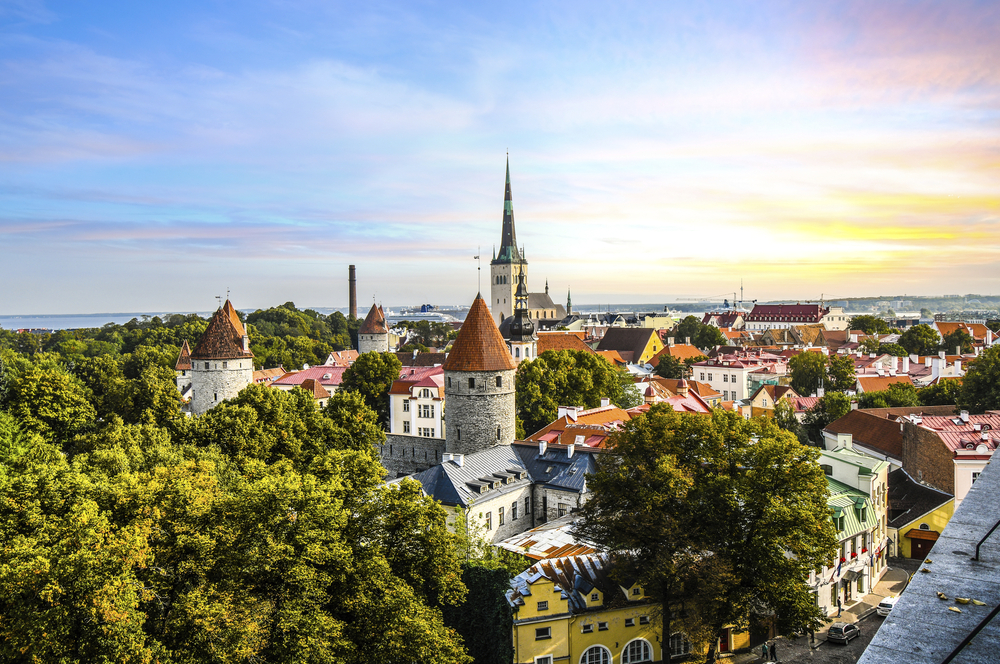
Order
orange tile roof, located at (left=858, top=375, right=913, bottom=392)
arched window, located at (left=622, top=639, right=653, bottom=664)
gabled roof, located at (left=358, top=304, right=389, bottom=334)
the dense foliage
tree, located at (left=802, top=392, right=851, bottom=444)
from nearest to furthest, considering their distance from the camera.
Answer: the dense foliage
arched window, located at (left=622, top=639, right=653, bottom=664)
tree, located at (left=802, top=392, right=851, bottom=444)
orange tile roof, located at (left=858, top=375, right=913, bottom=392)
gabled roof, located at (left=358, top=304, right=389, bottom=334)

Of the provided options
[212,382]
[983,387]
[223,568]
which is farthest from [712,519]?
[983,387]

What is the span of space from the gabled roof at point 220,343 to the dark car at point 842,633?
38.7 meters

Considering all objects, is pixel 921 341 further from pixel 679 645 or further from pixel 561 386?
pixel 679 645

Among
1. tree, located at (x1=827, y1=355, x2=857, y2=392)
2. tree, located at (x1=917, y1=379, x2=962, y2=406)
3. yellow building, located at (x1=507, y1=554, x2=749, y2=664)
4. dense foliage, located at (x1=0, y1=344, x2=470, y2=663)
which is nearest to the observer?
dense foliage, located at (x1=0, y1=344, x2=470, y2=663)

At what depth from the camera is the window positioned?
2306 cm

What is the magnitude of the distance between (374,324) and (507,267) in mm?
41649

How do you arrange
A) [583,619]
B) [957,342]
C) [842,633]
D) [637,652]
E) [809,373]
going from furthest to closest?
1. [957,342]
2. [809,373]
3. [842,633]
4. [637,652]
5. [583,619]

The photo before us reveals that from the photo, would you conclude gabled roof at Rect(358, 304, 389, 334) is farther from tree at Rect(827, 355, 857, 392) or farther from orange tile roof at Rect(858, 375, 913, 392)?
orange tile roof at Rect(858, 375, 913, 392)

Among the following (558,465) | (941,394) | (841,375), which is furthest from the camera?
(841,375)

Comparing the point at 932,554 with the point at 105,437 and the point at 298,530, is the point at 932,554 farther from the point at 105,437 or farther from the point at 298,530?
the point at 105,437

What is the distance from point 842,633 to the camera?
23.7 m

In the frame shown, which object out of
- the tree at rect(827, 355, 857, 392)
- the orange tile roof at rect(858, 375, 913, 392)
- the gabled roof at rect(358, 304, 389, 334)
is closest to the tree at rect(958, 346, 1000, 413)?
the orange tile roof at rect(858, 375, 913, 392)

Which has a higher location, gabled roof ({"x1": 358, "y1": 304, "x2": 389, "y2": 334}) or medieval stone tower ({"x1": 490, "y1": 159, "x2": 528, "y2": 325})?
medieval stone tower ({"x1": 490, "y1": 159, "x2": 528, "y2": 325})

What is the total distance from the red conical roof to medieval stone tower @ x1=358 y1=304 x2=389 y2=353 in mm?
42291
